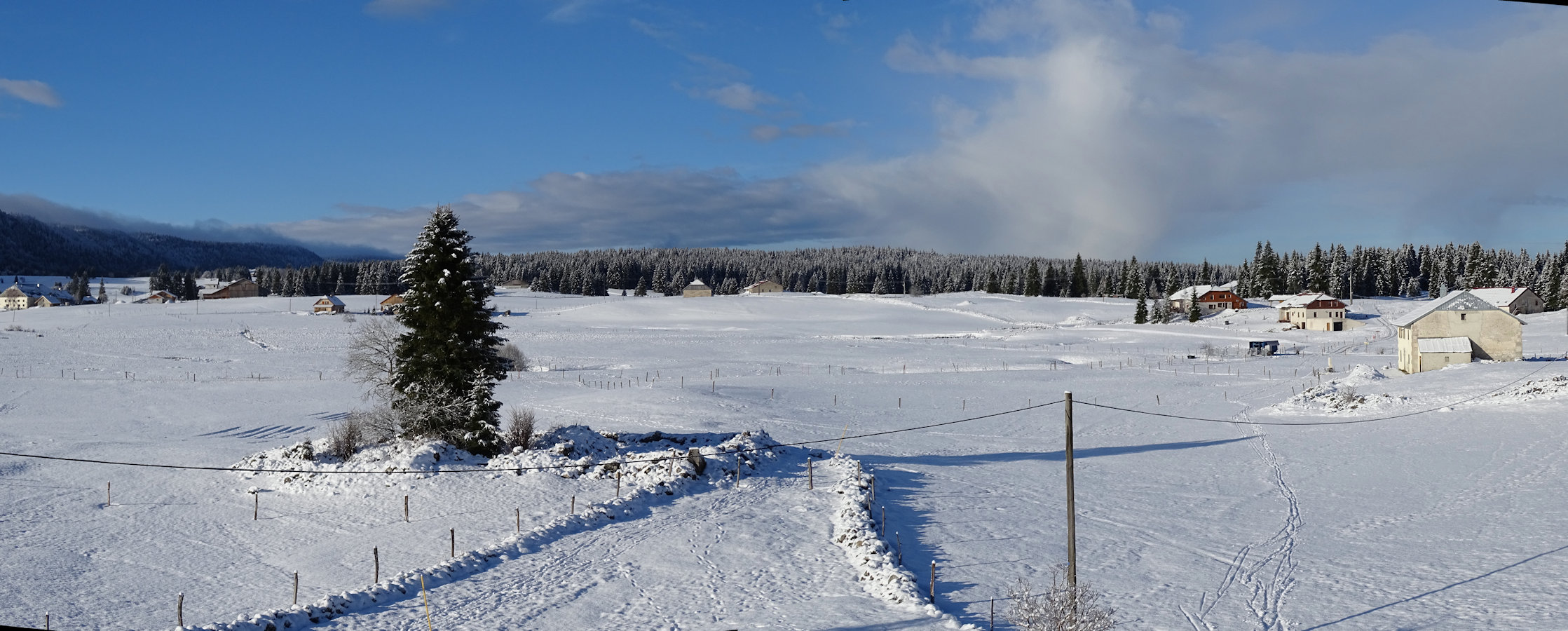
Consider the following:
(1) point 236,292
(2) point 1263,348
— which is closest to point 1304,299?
(2) point 1263,348

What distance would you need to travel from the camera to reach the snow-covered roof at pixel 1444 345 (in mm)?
59250

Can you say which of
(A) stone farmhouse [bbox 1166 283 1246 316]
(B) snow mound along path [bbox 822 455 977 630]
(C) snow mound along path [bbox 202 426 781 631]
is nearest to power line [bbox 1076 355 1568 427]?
(B) snow mound along path [bbox 822 455 977 630]

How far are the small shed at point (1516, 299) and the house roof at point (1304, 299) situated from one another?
18469 mm

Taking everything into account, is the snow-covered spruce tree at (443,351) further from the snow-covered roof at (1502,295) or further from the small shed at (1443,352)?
the snow-covered roof at (1502,295)

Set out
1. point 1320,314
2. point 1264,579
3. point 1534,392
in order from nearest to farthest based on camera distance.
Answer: point 1264,579 → point 1534,392 → point 1320,314

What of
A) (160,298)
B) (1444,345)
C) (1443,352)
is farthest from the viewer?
(160,298)

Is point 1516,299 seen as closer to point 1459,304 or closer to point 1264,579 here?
point 1459,304

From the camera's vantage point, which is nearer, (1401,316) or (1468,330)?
(1468,330)

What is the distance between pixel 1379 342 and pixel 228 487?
3941 inches

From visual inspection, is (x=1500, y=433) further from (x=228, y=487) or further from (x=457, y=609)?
(x=228, y=487)

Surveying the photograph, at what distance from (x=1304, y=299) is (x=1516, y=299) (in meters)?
32.0

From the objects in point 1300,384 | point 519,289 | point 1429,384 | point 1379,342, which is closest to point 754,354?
point 1300,384

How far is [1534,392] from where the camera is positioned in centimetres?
4709

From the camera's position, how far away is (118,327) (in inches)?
3853
